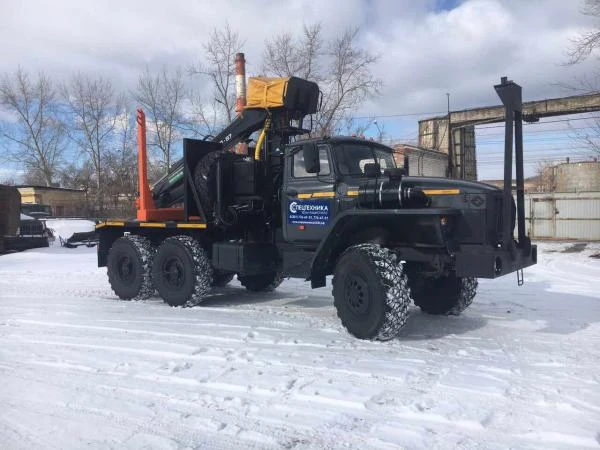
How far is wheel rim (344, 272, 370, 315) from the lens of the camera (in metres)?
6.08

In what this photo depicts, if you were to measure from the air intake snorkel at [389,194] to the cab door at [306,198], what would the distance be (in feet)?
1.85

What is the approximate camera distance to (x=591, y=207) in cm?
2042

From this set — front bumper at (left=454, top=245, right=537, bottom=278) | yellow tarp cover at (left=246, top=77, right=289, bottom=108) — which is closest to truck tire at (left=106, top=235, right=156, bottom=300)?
yellow tarp cover at (left=246, top=77, right=289, bottom=108)

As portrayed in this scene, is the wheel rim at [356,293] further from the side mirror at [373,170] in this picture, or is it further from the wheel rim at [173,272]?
the wheel rim at [173,272]

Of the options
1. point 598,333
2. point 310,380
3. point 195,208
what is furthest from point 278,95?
point 598,333

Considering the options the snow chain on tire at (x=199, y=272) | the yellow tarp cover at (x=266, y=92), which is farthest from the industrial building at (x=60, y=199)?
the yellow tarp cover at (x=266, y=92)

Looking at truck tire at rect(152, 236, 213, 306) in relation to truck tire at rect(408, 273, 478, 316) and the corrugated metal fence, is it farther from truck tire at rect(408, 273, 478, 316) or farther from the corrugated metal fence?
the corrugated metal fence

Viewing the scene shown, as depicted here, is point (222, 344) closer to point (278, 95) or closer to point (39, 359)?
point (39, 359)

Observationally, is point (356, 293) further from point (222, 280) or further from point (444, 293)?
point (222, 280)

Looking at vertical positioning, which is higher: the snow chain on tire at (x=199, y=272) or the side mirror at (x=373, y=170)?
the side mirror at (x=373, y=170)

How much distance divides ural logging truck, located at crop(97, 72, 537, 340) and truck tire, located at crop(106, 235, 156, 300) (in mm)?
20

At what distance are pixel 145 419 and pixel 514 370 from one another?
134 inches

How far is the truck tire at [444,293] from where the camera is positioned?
725 cm

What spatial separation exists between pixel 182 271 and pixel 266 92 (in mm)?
3172
